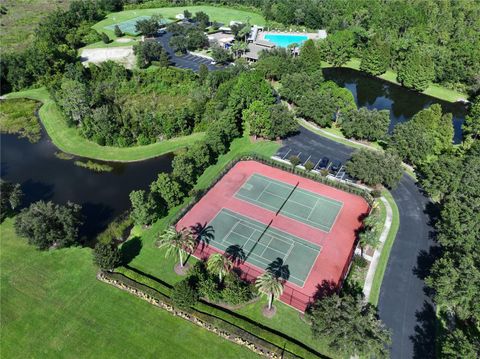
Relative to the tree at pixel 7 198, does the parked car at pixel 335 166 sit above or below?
above

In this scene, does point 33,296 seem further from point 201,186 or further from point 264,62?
point 264,62

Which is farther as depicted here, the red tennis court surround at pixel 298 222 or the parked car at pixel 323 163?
the parked car at pixel 323 163

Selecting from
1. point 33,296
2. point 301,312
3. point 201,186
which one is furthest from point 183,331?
point 201,186

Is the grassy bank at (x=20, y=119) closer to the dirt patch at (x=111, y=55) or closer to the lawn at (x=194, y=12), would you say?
the dirt patch at (x=111, y=55)

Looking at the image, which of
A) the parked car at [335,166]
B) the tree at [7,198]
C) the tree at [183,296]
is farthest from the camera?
the parked car at [335,166]

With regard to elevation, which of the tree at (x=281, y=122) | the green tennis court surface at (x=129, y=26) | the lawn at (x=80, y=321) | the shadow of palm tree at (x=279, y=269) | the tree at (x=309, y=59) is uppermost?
the tree at (x=309, y=59)

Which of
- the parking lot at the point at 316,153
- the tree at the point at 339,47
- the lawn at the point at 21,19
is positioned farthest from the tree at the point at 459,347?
the lawn at the point at 21,19

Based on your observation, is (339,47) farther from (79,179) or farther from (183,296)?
(183,296)
